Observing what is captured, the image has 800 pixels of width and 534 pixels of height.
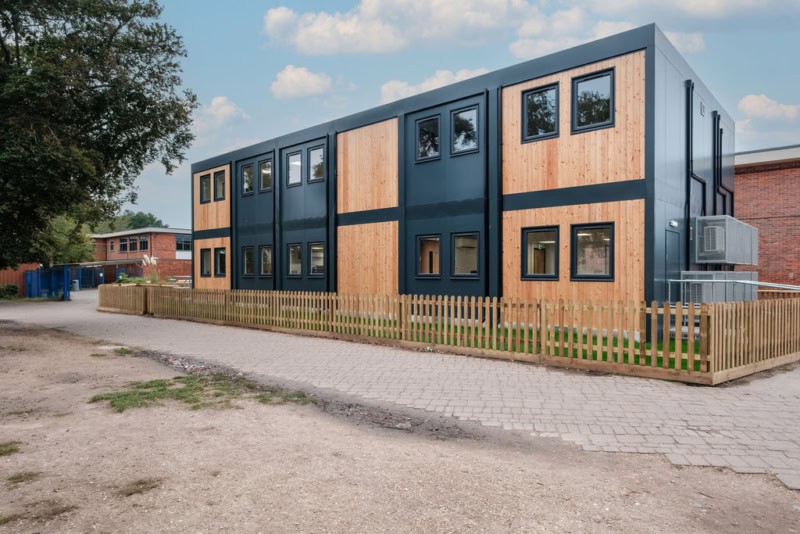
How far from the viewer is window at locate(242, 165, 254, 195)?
77.0ft

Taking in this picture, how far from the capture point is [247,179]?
77.7 ft

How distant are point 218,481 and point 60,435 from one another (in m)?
2.45

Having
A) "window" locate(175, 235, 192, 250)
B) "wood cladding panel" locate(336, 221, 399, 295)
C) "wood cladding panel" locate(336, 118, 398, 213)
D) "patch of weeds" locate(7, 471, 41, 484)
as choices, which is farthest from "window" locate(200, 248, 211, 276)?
"window" locate(175, 235, 192, 250)

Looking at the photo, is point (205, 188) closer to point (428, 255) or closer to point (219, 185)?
point (219, 185)

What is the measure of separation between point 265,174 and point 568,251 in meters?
14.7

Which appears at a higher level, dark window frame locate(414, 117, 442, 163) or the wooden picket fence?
dark window frame locate(414, 117, 442, 163)

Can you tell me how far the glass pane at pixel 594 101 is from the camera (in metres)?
12.5

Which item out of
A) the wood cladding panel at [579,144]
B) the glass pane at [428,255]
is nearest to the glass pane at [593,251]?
the wood cladding panel at [579,144]

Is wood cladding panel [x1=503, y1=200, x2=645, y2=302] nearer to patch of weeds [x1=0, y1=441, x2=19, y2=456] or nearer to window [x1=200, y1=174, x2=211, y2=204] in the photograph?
patch of weeds [x1=0, y1=441, x2=19, y2=456]

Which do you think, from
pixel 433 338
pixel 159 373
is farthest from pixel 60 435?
pixel 433 338

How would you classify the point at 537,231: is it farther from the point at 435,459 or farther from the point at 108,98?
the point at 108,98

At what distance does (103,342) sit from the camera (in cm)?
1339

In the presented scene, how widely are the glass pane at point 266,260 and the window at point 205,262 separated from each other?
15.9 feet

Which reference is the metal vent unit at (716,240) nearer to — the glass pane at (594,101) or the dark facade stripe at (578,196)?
the dark facade stripe at (578,196)
